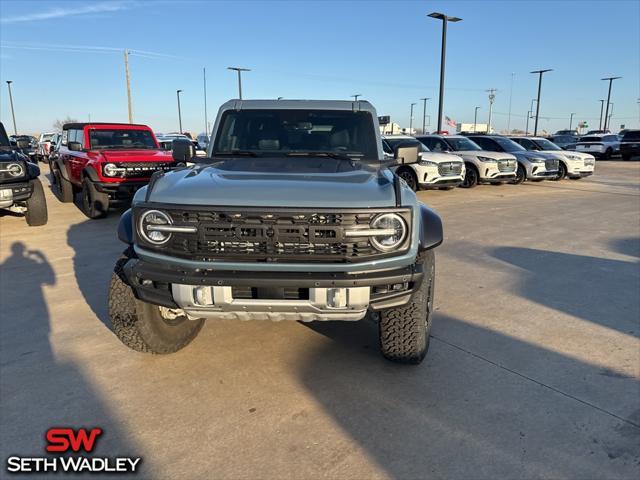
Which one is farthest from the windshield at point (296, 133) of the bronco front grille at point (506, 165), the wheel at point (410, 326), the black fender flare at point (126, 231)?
the bronco front grille at point (506, 165)

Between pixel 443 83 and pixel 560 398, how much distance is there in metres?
18.0

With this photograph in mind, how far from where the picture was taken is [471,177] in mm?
14422

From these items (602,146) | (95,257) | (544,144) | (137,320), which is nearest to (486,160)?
(544,144)

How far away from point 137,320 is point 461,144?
13.7 meters

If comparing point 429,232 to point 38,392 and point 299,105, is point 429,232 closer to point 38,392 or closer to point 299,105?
point 299,105

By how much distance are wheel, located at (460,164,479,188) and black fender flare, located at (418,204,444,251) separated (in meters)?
11.9

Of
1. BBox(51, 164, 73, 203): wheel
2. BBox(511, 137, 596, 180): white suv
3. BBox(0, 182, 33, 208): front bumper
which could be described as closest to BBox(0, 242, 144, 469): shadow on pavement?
BBox(0, 182, 33, 208): front bumper

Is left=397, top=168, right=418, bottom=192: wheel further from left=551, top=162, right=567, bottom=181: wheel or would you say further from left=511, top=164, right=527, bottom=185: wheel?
left=551, top=162, right=567, bottom=181: wheel

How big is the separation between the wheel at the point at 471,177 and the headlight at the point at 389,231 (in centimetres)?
1239

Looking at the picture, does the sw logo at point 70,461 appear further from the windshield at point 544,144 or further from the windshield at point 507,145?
the windshield at point 544,144

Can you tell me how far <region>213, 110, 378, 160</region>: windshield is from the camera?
13.1ft

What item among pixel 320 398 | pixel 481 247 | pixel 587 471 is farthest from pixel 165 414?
pixel 481 247

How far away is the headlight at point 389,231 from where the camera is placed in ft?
8.60

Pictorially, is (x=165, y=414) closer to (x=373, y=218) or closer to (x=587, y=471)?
(x=373, y=218)
